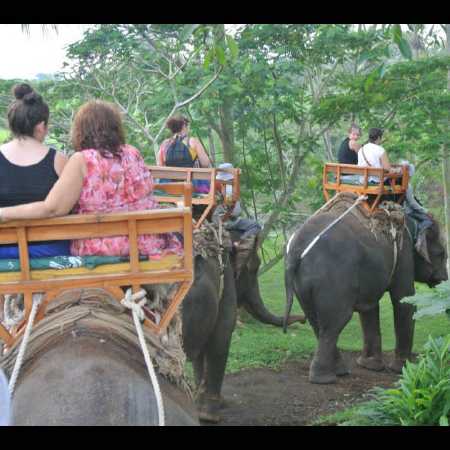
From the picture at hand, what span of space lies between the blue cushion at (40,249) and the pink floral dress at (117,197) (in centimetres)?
4

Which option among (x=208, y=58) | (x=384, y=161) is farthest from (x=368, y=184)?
(x=208, y=58)

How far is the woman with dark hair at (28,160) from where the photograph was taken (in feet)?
13.0

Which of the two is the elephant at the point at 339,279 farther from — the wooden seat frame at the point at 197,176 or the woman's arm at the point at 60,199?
the woman's arm at the point at 60,199

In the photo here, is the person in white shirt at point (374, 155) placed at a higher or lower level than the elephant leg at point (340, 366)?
higher

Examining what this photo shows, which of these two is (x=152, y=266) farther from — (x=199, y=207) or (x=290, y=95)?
(x=290, y=95)

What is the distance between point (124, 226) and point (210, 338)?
4.19 metres

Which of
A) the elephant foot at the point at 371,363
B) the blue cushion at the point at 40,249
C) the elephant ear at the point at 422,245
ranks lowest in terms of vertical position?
the elephant foot at the point at 371,363

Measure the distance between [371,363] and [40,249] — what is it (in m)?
7.07

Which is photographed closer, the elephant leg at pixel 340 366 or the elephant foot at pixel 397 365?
the elephant leg at pixel 340 366

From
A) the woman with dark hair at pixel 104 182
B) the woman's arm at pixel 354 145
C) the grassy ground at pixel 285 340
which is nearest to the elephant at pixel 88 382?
the woman with dark hair at pixel 104 182

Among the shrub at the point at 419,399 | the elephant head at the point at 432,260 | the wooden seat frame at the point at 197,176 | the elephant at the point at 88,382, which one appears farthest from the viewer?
the elephant head at the point at 432,260

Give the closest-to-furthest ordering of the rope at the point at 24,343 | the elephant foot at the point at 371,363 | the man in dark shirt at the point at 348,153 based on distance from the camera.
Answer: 1. the rope at the point at 24,343
2. the elephant foot at the point at 371,363
3. the man in dark shirt at the point at 348,153

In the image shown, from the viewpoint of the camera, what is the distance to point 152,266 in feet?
12.5

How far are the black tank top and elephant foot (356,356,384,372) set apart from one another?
6938mm
